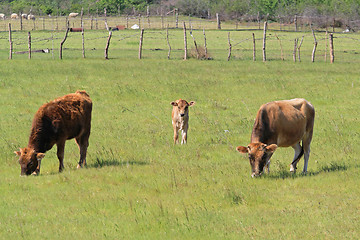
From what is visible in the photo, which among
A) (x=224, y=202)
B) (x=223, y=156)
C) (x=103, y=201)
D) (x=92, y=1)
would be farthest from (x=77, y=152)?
(x=92, y=1)

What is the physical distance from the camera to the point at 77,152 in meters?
15.0

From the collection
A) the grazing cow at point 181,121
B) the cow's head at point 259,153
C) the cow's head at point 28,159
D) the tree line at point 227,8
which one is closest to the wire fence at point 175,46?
the grazing cow at point 181,121

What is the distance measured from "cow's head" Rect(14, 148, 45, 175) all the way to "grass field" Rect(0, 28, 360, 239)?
0.87 ft

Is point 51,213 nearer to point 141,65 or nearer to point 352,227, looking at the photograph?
point 352,227

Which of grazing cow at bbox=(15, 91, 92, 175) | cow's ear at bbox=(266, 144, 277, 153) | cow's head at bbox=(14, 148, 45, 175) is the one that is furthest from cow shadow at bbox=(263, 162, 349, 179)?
cow's head at bbox=(14, 148, 45, 175)

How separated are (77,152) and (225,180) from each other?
487 centimetres

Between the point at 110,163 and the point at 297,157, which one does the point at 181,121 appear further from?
the point at 297,157

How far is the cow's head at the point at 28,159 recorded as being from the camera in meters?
12.2

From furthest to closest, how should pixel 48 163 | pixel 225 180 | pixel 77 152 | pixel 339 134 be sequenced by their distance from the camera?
pixel 339 134 → pixel 77 152 → pixel 48 163 → pixel 225 180

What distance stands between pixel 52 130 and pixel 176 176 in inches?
116

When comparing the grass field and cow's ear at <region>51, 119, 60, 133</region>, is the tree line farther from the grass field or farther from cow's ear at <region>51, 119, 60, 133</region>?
cow's ear at <region>51, 119, 60, 133</region>

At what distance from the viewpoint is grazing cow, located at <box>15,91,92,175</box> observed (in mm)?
12305

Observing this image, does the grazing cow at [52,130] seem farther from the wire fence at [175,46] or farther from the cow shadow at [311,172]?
the wire fence at [175,46]

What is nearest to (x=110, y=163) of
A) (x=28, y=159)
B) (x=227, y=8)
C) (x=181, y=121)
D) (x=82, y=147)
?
(x=82, y=147)
